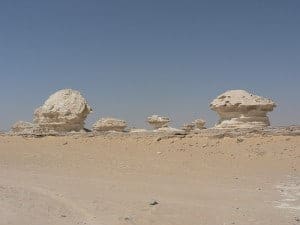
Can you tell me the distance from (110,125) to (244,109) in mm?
13653

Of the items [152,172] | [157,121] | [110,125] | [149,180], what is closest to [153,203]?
[149,180]

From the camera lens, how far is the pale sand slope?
8.20 metres

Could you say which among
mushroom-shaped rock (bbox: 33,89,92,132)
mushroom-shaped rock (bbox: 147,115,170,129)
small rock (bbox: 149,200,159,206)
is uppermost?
mushroom-shaped rock (bbox: 147,115,170,129)

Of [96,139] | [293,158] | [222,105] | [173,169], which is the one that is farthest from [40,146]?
[293,158]

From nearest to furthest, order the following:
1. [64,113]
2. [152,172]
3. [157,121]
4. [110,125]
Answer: [152,172]
[64,113]
[110,125]
[157,121]

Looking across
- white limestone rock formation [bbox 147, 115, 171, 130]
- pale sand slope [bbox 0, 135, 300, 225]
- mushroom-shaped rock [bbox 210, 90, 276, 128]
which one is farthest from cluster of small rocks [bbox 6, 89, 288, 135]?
white limestone rock formation [bbox 147, 115, 171, 130]

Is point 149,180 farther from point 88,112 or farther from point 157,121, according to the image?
point 157,121

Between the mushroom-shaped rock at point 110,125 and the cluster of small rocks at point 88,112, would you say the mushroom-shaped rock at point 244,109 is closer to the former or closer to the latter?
the cluster of small rocks at point 88,112

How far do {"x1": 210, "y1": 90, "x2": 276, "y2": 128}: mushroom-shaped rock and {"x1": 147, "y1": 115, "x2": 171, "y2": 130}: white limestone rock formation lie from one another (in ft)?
48.6

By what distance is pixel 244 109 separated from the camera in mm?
18672

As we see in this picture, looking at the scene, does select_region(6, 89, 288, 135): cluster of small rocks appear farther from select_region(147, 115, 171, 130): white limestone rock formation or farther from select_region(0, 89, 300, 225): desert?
select_region(147, 115, 171, 130): white limestone rock formation

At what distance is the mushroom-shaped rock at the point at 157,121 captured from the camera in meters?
34.2

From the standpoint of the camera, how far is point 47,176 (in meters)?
12.7

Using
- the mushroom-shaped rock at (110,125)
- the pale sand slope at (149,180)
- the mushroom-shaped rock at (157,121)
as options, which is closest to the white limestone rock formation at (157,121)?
the mushroom-shaped rock at (157,121)
